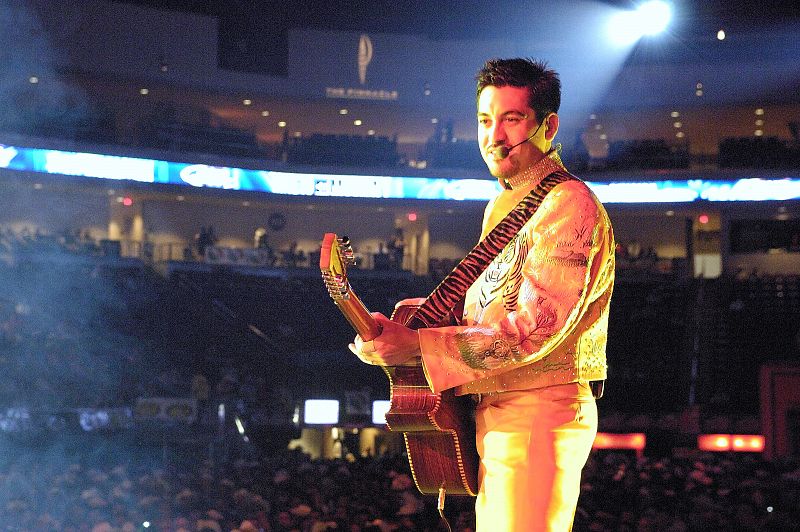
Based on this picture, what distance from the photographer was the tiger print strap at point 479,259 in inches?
107

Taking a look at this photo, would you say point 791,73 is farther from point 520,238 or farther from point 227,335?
point 520,238

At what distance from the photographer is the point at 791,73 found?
27672mm

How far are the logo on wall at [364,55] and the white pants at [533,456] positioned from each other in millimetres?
26194

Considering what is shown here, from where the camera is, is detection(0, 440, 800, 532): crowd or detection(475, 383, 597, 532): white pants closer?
detection(475, 383, 597, 532): white pants

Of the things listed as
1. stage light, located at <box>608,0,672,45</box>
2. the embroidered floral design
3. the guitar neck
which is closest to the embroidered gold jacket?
the embroidered floral design

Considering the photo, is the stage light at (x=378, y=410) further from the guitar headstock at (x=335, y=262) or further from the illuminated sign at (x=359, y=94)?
the guitar headstock at (x=335, y=262)

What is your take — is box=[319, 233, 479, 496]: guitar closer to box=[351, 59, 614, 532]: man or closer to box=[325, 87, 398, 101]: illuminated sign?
box=[351, 59, 614, 532]: man

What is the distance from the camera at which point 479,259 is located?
2.76 m

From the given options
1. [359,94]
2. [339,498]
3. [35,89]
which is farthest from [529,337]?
[35,89]

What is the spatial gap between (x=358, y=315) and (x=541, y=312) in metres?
0.41

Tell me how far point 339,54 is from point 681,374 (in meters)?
12.5

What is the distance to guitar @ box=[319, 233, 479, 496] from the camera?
2.62 m

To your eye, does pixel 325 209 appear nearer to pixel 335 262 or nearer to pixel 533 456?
pixel 533 456

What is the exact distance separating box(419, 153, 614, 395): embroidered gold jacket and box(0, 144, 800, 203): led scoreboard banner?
23.4 meters
